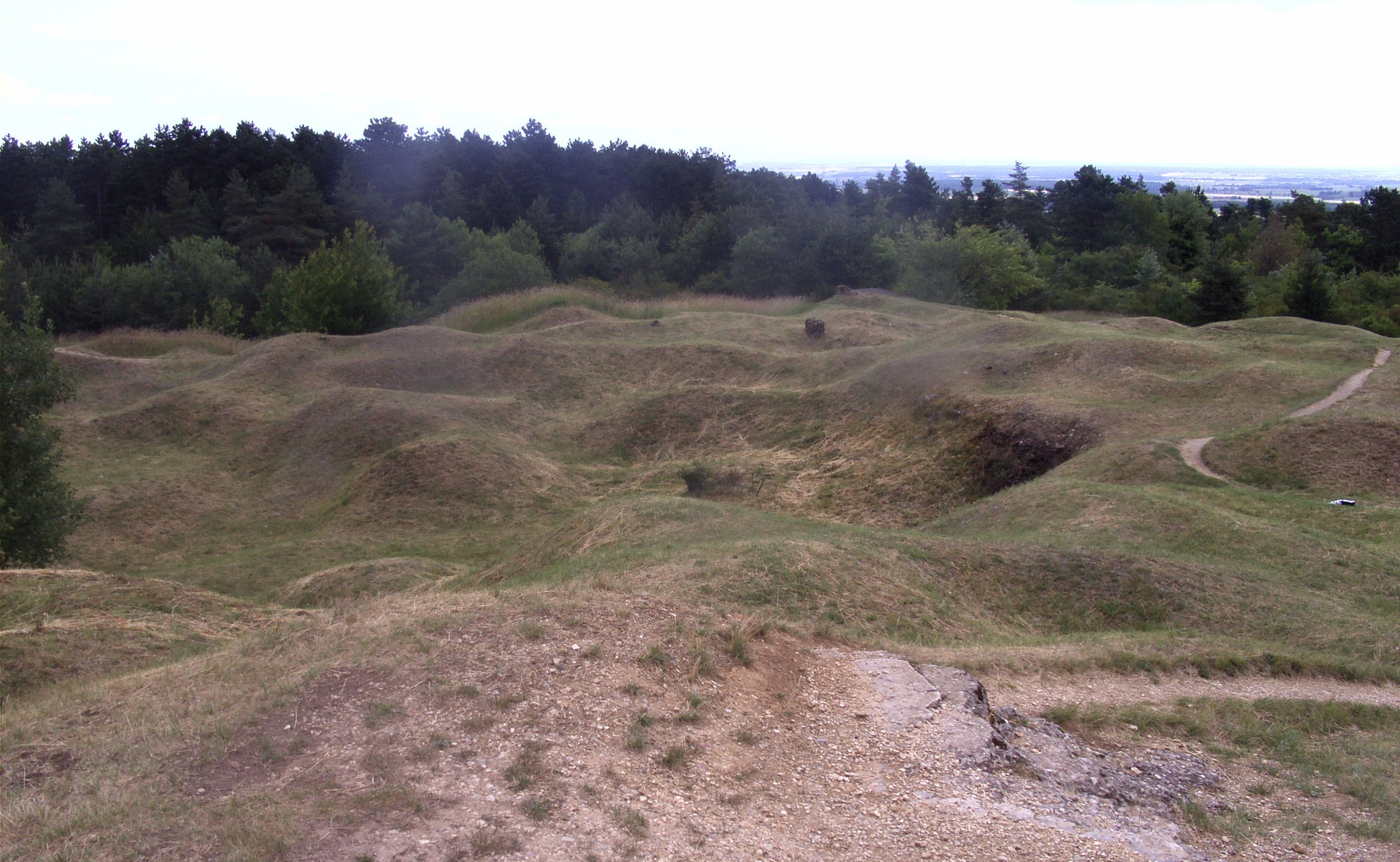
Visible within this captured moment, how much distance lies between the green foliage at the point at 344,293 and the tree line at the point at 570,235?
0.09 meters

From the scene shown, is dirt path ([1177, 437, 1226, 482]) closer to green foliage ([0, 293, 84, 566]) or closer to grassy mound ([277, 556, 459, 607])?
grassy mound ([277, 556, 459, 607])

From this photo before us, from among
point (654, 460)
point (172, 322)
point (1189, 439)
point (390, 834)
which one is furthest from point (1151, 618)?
point (172, 322)

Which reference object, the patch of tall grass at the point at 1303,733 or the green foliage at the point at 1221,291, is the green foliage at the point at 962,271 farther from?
the patch of tall grass at the point at 1303,733

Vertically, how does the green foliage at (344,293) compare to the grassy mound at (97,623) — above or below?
above

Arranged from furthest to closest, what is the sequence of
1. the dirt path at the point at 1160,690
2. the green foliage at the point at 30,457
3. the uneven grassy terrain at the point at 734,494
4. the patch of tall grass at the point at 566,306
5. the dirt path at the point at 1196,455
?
the patch of tall grass at the point at 566,306
the dirt path at the point at 1196,455
the green foliage at the point at 30,457
the uneven grassy terrain at the point at 734,494
the dirt path at the point at 1160,690

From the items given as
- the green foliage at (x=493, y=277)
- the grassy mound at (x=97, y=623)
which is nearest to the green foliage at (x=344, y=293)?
the green foliage at (x=493, y=277)

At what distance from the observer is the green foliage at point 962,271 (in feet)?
120

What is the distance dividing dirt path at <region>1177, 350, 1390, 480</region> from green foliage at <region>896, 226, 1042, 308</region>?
18770 millimetres

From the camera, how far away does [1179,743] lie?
6449 mm

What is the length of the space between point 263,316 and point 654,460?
25.8 meters

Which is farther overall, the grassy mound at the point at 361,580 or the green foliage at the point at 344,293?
the green foliage at the point at 344,293

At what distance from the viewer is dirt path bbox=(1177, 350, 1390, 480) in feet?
45.0

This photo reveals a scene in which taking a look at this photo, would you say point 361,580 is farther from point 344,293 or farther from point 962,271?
point 962,271

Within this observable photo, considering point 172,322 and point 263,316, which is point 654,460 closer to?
point 263,316
